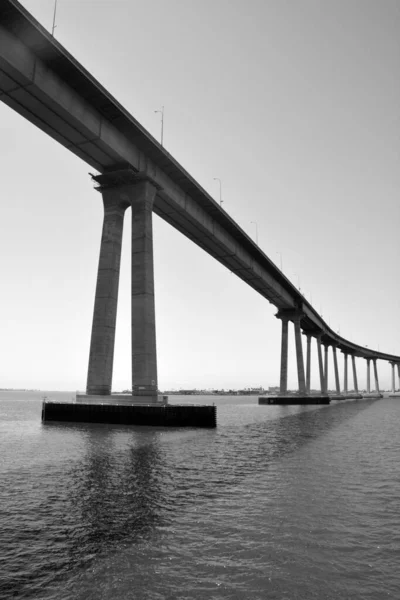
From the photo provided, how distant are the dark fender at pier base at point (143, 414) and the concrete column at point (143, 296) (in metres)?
2.24

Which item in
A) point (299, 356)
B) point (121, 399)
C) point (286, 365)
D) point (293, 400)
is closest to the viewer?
point (121, 399)

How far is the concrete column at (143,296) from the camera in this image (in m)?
40.7

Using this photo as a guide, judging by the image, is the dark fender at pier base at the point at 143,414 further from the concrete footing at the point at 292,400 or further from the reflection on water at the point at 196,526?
the concrete footing at the point at 292,400

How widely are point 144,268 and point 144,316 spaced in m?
4.60

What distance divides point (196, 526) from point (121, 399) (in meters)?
30.1

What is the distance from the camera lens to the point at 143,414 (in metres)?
38.5

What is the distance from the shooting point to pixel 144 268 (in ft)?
138

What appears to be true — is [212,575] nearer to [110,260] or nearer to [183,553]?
[183,553]

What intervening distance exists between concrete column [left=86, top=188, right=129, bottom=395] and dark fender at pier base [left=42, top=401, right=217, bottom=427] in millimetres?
2107

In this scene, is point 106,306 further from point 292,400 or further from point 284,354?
point 292,400

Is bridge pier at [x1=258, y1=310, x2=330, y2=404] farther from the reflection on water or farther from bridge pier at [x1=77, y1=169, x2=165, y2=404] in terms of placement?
the reflection on water

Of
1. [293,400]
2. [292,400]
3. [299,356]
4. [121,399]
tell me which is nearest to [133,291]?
[121,399]

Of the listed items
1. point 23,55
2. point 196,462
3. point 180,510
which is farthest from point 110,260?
point 180,510

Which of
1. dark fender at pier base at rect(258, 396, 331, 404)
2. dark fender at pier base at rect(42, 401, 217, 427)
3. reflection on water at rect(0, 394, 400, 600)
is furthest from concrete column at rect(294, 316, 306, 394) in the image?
reflection on water at rect(0, 394, 400, 600)
